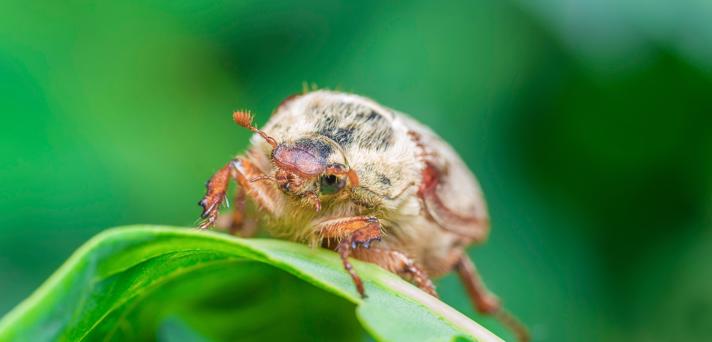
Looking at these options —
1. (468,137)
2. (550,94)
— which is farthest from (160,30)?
(550,94)

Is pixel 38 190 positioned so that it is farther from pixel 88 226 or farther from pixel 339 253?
pixel 339 253

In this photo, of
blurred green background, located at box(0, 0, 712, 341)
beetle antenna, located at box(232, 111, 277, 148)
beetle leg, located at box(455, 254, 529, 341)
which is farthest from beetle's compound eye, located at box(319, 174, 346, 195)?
blurred green background, located at box(0, 0, 712, 341)

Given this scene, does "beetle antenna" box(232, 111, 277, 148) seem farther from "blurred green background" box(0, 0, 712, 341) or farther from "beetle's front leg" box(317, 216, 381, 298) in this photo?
"blurred green background" box(0, 0, 712, 341)

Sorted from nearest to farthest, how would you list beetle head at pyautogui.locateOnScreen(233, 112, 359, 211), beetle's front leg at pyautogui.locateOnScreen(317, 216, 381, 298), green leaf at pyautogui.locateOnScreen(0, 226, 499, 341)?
green leaf at pyautogui.locateOnScreen(0, 226, 499, 341), beetle's front leg at pyautogui.locateOnScreen(317, 216, 381, 298), beetle head at pyautogui.locateOnScreen(233, 112, 359, 211)

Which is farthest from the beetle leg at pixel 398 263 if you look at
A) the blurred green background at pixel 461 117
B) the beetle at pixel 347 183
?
the blurred green background at pixel 461 117

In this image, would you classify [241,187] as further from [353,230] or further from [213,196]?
[353,230]

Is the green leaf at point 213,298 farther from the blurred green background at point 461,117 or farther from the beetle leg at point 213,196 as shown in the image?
the blurred green background at point 461,117
